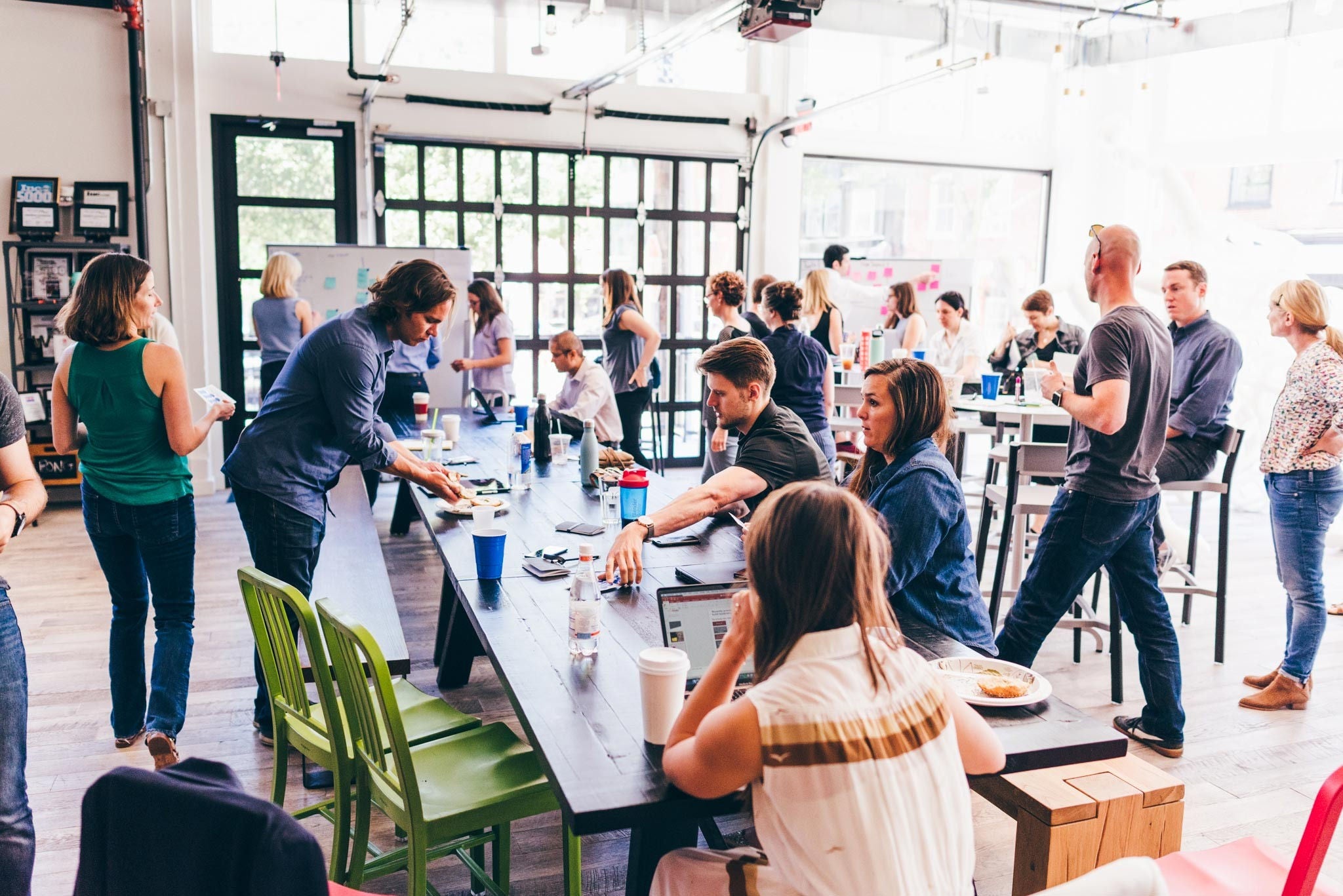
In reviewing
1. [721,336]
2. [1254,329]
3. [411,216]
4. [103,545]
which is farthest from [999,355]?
[103,545]

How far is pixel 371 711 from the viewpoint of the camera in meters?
2.13

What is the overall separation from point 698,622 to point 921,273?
7.53 metres

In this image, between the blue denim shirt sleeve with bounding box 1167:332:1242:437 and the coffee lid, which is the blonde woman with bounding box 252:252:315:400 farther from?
the coffee lid

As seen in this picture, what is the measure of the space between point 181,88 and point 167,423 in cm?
480

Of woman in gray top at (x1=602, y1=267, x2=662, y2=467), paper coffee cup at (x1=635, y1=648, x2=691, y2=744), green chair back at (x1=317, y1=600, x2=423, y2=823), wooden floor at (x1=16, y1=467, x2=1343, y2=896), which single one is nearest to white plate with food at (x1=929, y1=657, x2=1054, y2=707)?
paper coffee cup at (x1=635, y1=648, x2=691, y2=744)

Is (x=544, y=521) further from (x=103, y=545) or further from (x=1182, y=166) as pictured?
(x=1182, y=166)

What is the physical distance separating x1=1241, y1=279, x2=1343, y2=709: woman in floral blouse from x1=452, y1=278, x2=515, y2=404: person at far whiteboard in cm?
410

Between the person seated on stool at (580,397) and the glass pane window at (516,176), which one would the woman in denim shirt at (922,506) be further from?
the glass pane window at (516,176)

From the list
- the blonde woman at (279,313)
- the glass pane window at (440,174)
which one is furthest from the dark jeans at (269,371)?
the glass pane window at (440,174)

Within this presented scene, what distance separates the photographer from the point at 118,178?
6.88 m

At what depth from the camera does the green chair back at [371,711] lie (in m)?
1.97

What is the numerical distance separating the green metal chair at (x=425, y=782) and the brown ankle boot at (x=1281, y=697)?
112 inches

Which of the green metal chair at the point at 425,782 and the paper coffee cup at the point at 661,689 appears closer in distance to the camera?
the paper coffee cup at the point at 661,689

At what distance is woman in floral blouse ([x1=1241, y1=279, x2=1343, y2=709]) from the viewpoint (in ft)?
12.2
